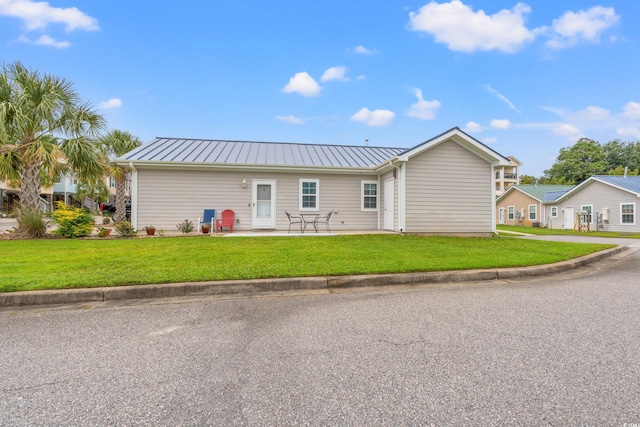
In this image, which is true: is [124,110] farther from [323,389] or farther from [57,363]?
[323,389]

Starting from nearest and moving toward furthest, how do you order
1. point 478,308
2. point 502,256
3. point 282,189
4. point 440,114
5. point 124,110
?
point 478,308 < point 502,256 < point 282,189 < point 124,110 < point 440,114

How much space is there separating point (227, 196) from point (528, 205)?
109 feet

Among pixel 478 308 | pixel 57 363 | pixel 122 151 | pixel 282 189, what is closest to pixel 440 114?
pixel 282 189

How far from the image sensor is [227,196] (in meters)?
13.9

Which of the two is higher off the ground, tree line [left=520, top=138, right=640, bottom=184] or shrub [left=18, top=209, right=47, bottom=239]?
tree line [left=520, top=138, right=640, bottom=184]

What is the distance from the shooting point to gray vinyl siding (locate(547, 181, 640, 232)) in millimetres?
23053

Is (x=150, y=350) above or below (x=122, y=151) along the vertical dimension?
below

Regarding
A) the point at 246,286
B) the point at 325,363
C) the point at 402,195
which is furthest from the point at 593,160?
the point at 325,363

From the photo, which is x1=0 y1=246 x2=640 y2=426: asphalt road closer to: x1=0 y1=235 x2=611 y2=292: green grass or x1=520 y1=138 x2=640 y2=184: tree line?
x1=0 y1=235 x2=611 y2=292: green grass

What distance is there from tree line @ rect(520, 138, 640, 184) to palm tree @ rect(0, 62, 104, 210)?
6383cm

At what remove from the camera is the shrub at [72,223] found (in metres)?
11.2

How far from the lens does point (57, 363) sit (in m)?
2.61

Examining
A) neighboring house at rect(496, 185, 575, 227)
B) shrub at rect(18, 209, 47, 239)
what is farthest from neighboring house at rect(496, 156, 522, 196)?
shrub at rect(18, 209, 47, 239)

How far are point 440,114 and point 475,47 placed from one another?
5.53m
